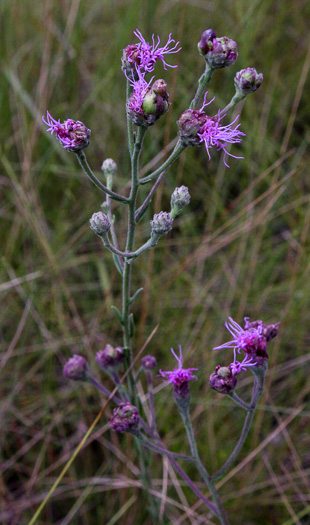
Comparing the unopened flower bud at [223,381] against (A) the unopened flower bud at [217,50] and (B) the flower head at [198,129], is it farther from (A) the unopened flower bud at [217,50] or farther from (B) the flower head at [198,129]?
(A) the unopened flower bud at [217,50]

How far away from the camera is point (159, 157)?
116 inches

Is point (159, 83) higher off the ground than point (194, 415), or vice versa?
point (159, 83)

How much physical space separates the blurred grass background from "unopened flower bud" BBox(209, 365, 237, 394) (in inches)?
36.6

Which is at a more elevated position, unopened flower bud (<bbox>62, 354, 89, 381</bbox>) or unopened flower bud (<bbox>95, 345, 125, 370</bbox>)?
unopened flower bud (<bbox>95, 345, 125, 370</bbox>)

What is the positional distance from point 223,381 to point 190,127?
70 cm

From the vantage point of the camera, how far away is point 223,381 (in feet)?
5.08

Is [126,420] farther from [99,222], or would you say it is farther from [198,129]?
[198,129]

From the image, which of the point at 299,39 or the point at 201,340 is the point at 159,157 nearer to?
the point at 201,340

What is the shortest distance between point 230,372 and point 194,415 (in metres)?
1.22

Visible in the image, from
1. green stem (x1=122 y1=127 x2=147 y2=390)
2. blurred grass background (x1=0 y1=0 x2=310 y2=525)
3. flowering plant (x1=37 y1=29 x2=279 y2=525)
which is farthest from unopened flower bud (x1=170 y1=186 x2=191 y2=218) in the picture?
blurred grass background (x1=0 y1=0 x2=310 y2=525)

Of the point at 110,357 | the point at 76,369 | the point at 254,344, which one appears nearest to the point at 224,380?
the point at 254,344

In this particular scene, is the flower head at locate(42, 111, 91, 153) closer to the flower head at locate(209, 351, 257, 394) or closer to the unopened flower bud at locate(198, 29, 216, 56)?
the unopened flower bud at locate(198, 29, 216, 56)

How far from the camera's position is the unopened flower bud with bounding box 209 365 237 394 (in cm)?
155

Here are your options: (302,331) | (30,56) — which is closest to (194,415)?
(302,331)
